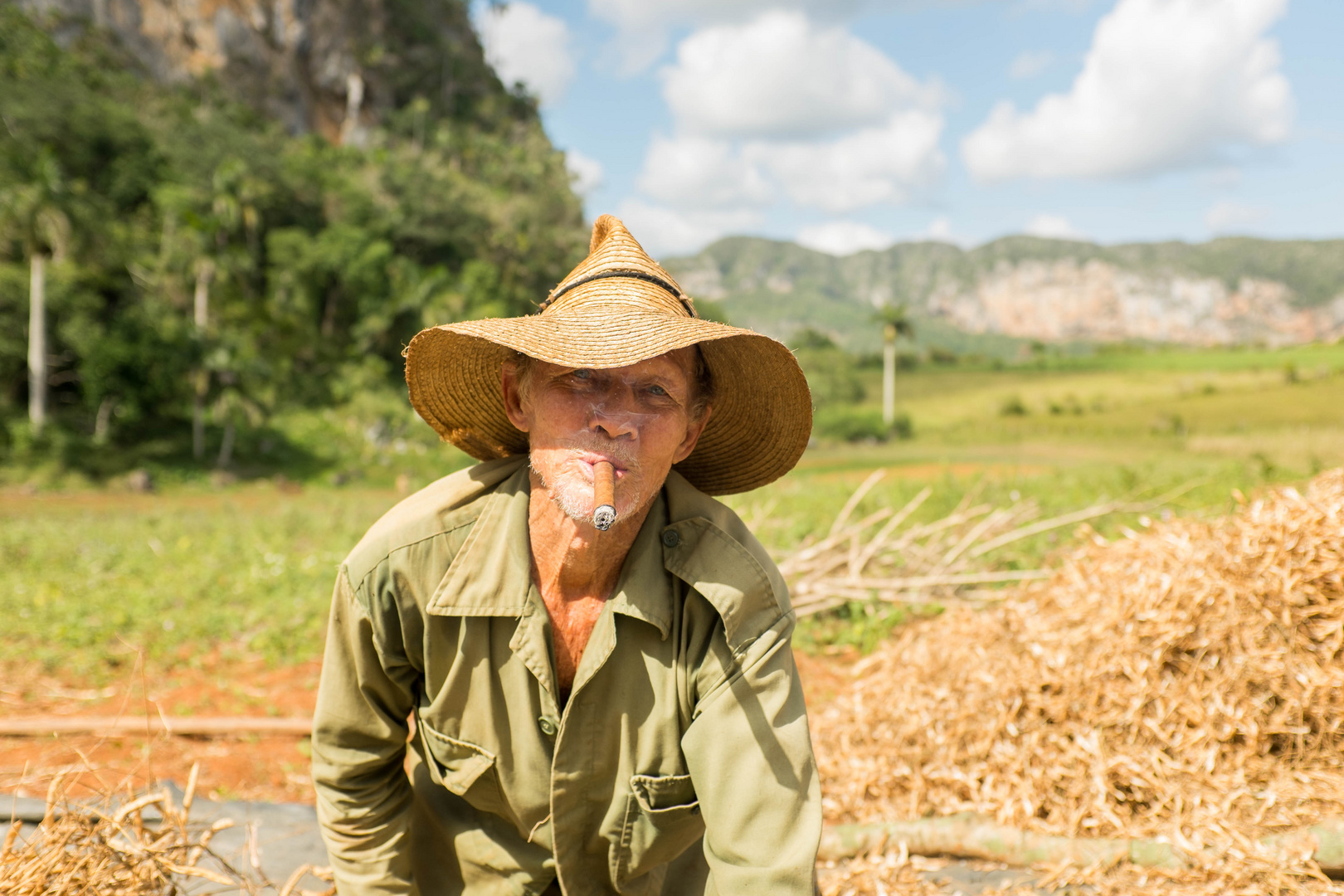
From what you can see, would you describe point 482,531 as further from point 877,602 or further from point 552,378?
point 877,602

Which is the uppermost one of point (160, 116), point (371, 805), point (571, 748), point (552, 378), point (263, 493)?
point (160, 116)

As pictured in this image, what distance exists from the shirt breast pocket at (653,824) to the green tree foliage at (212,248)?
18181 mm

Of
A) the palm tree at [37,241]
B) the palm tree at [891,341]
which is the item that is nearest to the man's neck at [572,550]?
the palm tree at [37,241]

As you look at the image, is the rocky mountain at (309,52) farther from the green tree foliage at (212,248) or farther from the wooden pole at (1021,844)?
the wooden pole at (1021,844)

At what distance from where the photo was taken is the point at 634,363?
4.41 feet

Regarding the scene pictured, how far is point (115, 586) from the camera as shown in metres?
6.39

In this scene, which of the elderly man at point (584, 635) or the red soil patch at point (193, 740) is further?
the red soil patch at point (193, 740)

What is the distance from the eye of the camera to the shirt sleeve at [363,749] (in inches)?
62.7

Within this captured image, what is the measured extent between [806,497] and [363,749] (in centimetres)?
936

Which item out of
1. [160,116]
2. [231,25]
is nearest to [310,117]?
[231,25]

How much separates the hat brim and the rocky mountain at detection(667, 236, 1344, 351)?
6867 centimetres

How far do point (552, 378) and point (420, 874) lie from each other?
1.28 meters

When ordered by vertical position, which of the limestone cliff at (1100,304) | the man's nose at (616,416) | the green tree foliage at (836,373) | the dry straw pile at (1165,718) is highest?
the limestone cliff at (1100,304)

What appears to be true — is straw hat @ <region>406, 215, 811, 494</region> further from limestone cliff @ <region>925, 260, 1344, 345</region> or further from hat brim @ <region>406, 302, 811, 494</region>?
limestone cliff @ <region>925, 260, 1344, 345</region>
